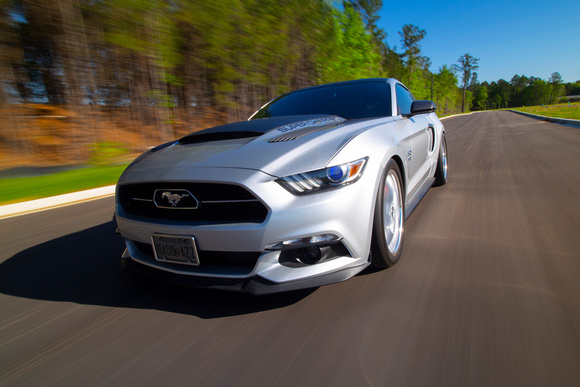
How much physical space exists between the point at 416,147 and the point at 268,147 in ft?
5.72

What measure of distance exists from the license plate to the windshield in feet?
5.71

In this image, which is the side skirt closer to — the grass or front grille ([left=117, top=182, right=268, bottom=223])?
front grille ([left=117, top=182, right=268, bottom=223])

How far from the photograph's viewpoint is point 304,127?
2373 millimetres

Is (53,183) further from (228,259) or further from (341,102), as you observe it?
(228,259)

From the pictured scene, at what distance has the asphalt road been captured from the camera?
4.69 feet

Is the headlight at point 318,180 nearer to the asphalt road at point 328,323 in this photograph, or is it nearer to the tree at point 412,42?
the asphalt road at point 328,323

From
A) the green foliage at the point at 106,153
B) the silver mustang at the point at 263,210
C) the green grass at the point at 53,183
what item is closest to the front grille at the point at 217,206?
the silver mustang at the point at 263,210

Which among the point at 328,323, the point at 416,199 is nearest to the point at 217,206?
the point at 328,323

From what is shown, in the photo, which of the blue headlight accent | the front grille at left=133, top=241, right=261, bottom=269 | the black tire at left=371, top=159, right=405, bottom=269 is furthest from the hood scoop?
the front grille at left=133, top=241, right=261, bottom=269

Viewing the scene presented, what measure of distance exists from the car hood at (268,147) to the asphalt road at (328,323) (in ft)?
2.51

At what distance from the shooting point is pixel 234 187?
1.75m

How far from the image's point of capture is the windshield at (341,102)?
3.03 m

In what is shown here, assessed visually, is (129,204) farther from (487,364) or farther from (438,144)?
(438,144)

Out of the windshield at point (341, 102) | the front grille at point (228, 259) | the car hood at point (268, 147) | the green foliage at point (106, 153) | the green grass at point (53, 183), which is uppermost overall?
the windshield at point (341, 102)
